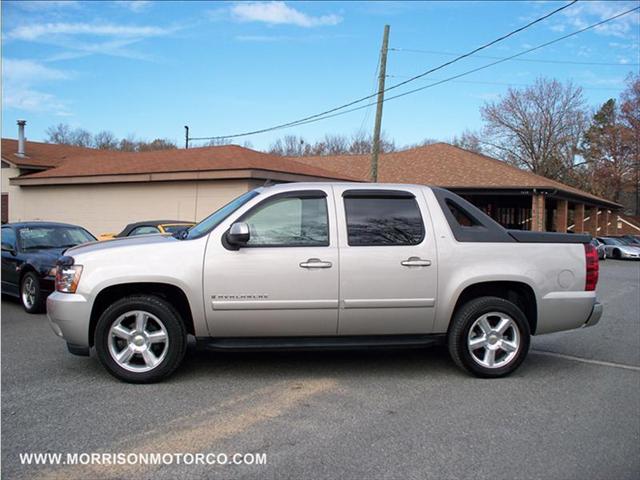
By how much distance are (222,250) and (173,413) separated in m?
1.44

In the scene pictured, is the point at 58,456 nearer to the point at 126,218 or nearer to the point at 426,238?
the point at 426,238

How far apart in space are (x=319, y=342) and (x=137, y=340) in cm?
164

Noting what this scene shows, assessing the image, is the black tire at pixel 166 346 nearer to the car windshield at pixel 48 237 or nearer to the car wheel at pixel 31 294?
the car wheel at pixel 31 294

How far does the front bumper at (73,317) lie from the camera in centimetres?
498

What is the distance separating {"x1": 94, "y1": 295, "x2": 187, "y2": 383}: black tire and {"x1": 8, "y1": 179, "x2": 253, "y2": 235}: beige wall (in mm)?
12275

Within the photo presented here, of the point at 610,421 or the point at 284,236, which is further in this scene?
the point at 284,236

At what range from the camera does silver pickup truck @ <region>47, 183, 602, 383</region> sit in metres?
5.02

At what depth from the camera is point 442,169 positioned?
3172 cm

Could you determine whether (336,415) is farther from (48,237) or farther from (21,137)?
(21,137)

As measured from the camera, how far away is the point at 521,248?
17.9 ft

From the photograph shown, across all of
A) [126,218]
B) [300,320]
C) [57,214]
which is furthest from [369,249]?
[57,214]

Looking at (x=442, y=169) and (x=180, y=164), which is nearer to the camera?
(x=180, y=164)

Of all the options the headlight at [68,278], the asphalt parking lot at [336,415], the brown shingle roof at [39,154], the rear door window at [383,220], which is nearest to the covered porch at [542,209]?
the brown shingle roof at [39,154]

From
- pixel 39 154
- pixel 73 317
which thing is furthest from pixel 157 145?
pixel 73 317
